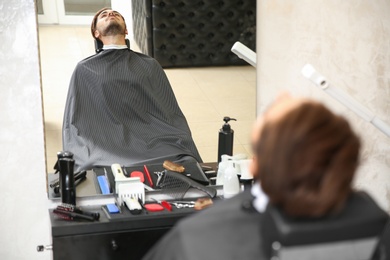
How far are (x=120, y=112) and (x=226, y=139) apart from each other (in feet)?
1.25

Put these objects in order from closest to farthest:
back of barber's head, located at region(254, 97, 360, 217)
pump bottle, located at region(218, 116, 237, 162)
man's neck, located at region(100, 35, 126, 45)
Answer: back of barber's head, located at region(254, 97, 360, 217), man's neck, located at region(100, 35, 126, 45), pump bottle, located at region(218, 116, 237, 162)

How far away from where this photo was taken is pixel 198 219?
3.80 feet

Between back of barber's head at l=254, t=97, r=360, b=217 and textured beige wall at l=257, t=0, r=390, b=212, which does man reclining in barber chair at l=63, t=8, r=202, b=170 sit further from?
back of barber's head at l=254, t=97, r=360, b=217

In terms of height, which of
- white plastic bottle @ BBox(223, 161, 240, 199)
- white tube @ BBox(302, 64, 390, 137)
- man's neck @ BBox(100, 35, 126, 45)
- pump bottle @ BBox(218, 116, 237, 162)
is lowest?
white plastic bottle @ BBox(223, 161, 240, 199)

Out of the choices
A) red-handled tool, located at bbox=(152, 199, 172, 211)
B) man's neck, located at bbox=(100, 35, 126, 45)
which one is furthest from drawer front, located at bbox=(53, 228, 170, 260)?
man's neck, located at bbox=(100, 35, 126, 45)

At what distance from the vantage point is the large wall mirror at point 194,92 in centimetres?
201

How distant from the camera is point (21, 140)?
213cm

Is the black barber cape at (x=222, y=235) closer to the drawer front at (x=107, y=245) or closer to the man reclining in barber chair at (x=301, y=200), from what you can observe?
the man reclining in barber chair at (x=301, y=200)

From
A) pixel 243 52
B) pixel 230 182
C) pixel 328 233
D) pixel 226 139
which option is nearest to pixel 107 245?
pixel 230 182

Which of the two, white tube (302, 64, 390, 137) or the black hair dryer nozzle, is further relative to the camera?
the black hair dryer nozzle

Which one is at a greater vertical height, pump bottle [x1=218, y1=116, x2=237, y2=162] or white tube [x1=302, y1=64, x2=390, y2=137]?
white tube [x1=302, y1=64, x2=390, y2=137]

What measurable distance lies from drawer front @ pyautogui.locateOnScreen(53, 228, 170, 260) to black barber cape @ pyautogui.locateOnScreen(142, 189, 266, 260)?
2.39ft

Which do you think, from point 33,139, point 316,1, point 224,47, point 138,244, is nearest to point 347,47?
point 316,1

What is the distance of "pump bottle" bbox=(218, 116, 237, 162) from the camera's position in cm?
220
